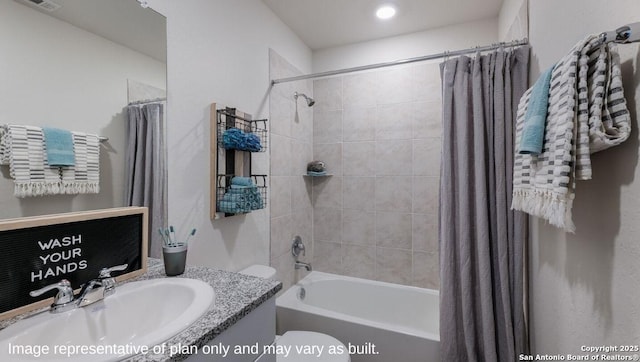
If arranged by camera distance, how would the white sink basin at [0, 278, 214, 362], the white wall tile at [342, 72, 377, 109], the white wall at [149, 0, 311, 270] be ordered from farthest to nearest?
the white wall tile at [342, 72, 377, 109] → the white wall at [149, 0, 311, 270] → the white sink basin at [0, 278, 214, 362]

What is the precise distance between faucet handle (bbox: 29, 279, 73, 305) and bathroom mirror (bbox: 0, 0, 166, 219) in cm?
23

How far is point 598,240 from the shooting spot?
0.79 metres

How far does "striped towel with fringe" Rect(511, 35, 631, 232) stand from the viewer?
2.22 ft

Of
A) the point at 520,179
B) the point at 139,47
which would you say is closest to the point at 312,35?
the point at 139,47

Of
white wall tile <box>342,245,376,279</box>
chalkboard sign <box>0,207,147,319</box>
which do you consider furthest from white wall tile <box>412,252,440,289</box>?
chalkboard sign <box>0,207,147,319</box>

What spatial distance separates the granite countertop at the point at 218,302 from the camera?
2.07 ft

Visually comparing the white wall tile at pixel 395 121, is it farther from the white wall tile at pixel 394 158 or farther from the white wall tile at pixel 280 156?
the white wall tile at pixel 280 156

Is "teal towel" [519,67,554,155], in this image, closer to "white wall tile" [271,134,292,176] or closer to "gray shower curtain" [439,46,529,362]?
"gray shower curtain" [439,46,529,362]

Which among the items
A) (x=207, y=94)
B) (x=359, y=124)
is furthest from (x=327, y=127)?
(x=207, y=94)

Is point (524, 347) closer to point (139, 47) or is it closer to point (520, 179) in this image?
point (520, 179)

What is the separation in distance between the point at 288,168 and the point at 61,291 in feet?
5.50

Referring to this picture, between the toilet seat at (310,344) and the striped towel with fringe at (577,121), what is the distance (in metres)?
1.17

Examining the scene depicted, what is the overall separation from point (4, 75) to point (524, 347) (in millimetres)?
2419

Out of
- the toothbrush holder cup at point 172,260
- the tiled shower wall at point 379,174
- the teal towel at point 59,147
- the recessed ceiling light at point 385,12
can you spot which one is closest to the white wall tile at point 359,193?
A: the tiled shower wall at point 379,174
